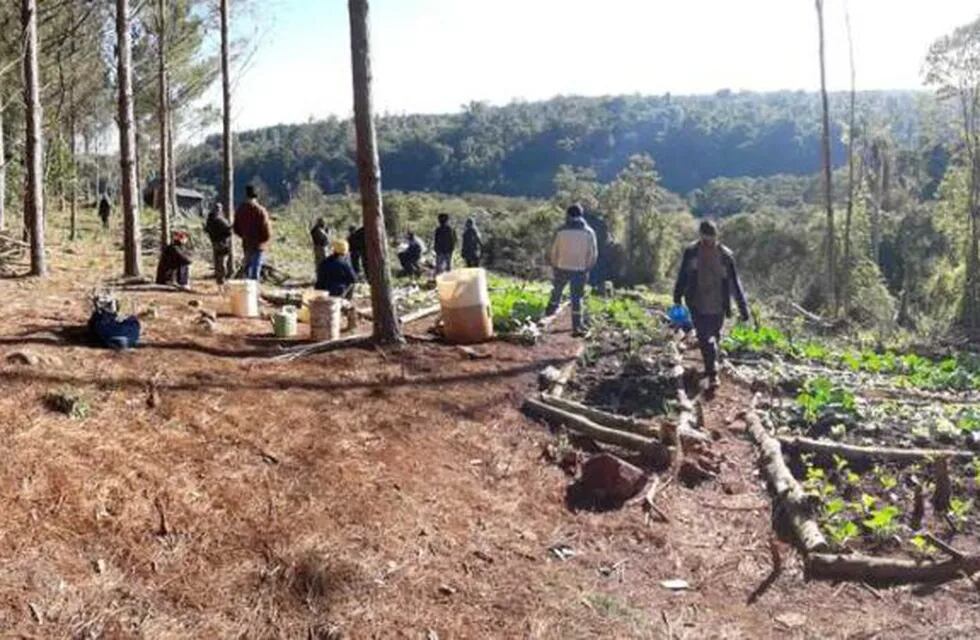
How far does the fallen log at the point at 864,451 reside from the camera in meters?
6.91

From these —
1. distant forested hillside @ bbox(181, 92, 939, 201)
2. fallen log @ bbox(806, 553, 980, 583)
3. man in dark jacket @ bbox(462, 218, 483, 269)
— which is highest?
distant forested hillside @ bbox(181, 92, 939, 201)

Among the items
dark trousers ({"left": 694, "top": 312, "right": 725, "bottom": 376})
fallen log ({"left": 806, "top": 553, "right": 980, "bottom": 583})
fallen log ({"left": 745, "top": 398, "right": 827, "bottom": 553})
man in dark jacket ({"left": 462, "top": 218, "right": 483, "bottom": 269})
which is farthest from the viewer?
man in dark jacket ({"left": 462, "top": 218, "right": 483, "bottom": 269})

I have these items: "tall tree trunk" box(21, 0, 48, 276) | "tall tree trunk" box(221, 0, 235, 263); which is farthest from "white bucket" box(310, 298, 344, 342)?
"tall tree trunk" box(221, 0, 235, 263)

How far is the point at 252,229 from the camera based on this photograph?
12875mm

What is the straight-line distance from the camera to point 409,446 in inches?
251

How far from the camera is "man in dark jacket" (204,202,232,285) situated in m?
14.0

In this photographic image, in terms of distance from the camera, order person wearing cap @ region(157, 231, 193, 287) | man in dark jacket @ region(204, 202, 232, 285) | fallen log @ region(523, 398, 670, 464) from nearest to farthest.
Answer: fallen log @ region(523, 398, 670, 464)
person wearing cap @ region(157, 231, 193, 287)
man in dark jacket @ region(204, 202, 232, 285)

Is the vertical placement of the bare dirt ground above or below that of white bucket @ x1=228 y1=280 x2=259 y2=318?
below

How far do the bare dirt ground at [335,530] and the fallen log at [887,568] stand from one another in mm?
93

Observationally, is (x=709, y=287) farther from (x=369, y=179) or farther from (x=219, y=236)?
(x=219, y=236)

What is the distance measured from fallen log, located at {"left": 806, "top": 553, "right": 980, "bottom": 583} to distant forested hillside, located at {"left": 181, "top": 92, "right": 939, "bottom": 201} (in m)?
92.7

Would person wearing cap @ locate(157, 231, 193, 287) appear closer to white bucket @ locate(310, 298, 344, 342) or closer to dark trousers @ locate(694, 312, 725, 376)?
white bucket @ locate(310, 298, 344, 342)

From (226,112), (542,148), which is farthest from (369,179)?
(542,148)

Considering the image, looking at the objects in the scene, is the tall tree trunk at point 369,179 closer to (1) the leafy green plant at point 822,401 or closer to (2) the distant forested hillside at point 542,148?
(1) the leafy green plant at point 822,401
